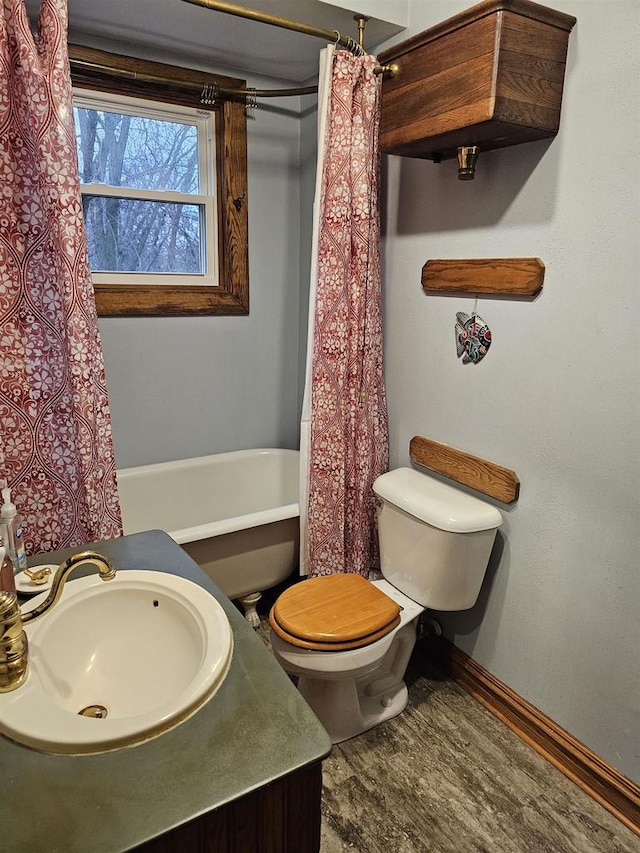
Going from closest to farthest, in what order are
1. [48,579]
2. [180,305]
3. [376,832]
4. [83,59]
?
[48,579], [376,832], [83,59], [180,305]

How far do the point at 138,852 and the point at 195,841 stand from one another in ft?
0.26

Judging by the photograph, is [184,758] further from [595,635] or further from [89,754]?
[595,635]

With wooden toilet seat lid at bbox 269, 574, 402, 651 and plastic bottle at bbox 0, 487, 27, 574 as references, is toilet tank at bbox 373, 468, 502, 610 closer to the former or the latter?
wooden toilet seat lid at bbox 269, 574, 402, 651

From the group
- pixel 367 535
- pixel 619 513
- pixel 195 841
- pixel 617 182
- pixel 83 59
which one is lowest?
pixel 367 535

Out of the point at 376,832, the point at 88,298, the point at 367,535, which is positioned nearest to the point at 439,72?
the point at 88,298

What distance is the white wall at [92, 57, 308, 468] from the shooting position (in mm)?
2609

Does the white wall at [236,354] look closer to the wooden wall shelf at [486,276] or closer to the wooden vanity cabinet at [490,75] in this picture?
the wooden wall shelf at [486,276]

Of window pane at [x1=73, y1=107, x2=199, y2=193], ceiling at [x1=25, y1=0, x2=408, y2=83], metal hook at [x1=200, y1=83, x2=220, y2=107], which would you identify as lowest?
window pane at [x1=73, y1=107, x2=199, y2=193]

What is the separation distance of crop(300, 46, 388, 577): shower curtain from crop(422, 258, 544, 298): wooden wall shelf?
234mm

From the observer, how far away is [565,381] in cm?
167

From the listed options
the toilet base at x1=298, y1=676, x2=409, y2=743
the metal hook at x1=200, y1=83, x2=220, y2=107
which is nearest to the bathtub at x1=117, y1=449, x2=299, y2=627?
the toilet base at x1=298, y1=676, x2=409, y2=743

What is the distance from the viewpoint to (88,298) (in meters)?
1.69

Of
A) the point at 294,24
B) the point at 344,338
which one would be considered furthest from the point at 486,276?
the point at 294,24

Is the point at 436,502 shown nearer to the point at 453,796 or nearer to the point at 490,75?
the point at 453,796
